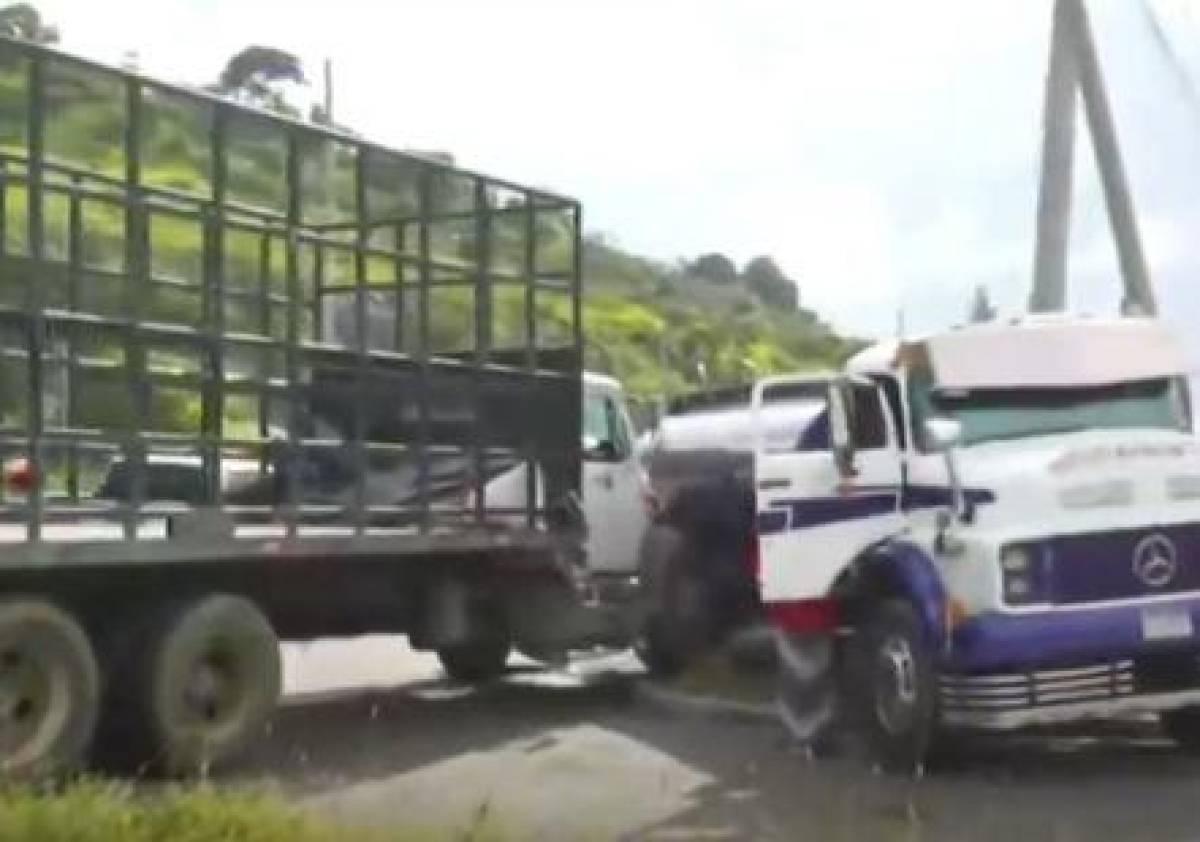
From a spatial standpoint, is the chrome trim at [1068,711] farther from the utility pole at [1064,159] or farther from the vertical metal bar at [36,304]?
the utility pole at [1064,159]

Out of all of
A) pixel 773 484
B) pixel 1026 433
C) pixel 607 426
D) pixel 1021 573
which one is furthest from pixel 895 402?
pixel 607 426

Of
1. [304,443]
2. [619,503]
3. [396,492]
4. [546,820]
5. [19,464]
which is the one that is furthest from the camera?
[619,503]

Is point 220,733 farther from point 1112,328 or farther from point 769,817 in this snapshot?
point 1112,328

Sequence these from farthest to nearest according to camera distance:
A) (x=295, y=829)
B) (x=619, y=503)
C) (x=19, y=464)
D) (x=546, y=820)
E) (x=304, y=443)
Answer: (x=619, y=503), (x=304, y=443), (x=19, y=464), (x=546, y=820), (x=295, y=829)

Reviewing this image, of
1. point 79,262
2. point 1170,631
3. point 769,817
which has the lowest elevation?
point 769,817

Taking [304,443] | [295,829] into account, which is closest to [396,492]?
[304,443]

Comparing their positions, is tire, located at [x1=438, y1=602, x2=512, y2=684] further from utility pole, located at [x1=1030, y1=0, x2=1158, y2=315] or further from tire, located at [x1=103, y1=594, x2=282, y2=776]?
utility pole, located at [x1=1030, y1=0, x2=1158, y2=315]

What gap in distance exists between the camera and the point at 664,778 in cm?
1259

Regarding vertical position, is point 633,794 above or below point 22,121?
below

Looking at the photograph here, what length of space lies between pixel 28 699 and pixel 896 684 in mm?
4462

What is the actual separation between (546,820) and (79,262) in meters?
4.02

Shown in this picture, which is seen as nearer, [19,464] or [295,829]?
[295,829]

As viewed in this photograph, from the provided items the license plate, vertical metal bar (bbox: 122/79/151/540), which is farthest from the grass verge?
the license plate

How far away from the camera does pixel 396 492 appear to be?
1455 cm
